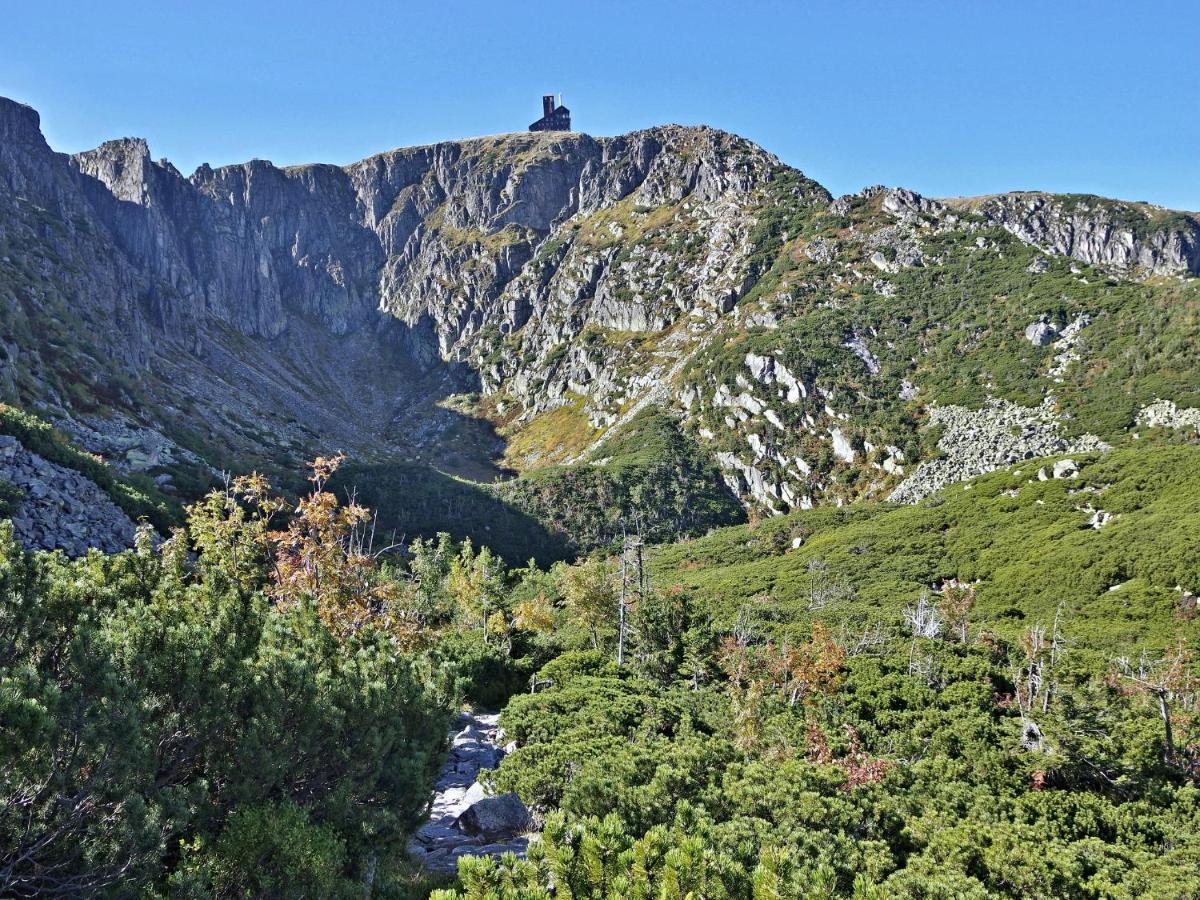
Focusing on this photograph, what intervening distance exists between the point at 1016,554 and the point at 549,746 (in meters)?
62.8

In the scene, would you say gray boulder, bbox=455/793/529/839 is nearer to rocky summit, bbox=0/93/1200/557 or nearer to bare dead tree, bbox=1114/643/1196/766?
bare dead tree, bbox=1114/643/1196/766

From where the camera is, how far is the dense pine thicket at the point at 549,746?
8141 mm

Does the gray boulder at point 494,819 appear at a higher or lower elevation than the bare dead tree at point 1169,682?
higher

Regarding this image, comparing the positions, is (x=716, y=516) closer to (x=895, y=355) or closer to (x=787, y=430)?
(x=787, y=430)

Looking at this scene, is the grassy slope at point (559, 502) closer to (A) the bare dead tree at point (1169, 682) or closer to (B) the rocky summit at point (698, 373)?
(B) the rocky summit at point (698, 373)

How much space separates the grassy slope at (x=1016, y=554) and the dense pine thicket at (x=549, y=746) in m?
9.03

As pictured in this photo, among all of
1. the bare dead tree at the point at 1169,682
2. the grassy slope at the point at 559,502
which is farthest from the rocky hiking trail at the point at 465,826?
the grassy slope at the point at 559,502

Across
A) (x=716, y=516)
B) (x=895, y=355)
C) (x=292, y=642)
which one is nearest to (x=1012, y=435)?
(x=895, y=355)

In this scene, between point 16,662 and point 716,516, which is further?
point 716,516

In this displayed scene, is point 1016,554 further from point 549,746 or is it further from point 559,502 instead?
point 559,502

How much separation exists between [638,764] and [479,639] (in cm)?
3059

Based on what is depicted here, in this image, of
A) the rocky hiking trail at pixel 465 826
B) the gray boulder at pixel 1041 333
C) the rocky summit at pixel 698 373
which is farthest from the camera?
the gray boulder at pixel 1041 333

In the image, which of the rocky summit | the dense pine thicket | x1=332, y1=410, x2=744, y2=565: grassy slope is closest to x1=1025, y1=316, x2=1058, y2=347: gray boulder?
the rocky summit

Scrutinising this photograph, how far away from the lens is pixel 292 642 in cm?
1260
